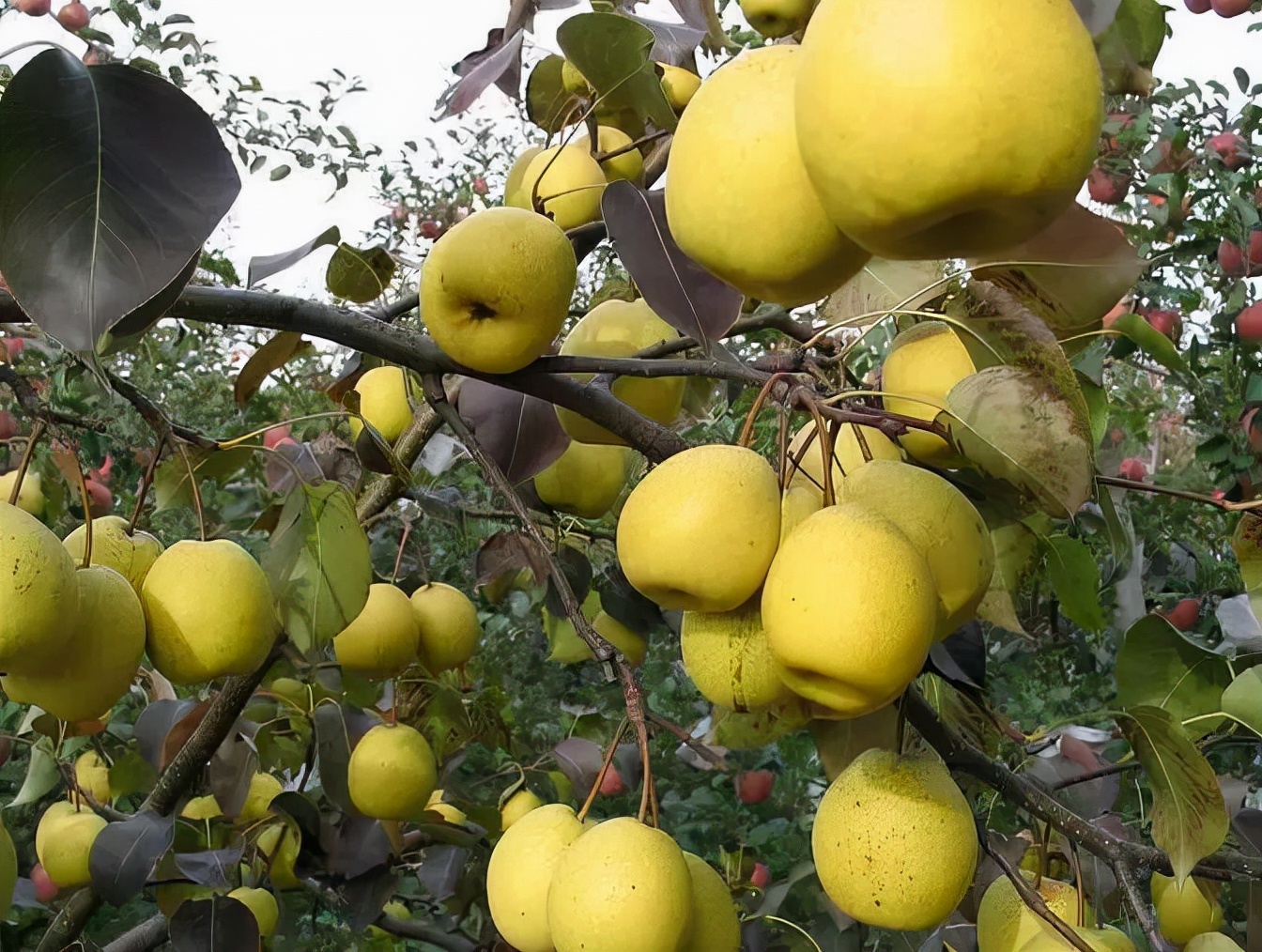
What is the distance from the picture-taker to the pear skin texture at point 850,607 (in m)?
0.55

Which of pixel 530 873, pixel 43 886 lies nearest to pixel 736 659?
pixel 530 873

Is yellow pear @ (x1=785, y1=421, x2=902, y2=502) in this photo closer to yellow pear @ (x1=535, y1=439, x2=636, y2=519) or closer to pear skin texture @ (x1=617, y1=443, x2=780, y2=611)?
pear skin texture @ (x1=617, y1=443, x2=780, y2=611)

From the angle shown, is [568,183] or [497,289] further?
[568,183]

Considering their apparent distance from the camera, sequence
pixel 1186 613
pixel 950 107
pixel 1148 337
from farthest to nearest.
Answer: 1. pixel 1186 613
2. pixel 1148 337
3. pixel 950 107

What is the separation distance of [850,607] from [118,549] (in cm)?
65

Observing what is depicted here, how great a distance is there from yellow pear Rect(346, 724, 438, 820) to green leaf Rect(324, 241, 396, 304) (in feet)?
1.92

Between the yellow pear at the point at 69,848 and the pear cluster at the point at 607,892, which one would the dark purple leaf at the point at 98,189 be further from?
the yellow pear at the point at 69,848

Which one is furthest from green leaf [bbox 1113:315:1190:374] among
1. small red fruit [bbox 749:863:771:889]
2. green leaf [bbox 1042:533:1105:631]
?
small red fruit [bbox 749:863:771:889]

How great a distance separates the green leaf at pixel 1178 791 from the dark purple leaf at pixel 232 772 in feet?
3.54

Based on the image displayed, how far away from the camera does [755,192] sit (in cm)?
46

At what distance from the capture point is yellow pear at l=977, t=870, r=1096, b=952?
86cm

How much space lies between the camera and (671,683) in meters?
2.58

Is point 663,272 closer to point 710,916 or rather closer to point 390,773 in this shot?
point 710,916

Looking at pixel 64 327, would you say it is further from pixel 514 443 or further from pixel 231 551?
pixel 514 443
